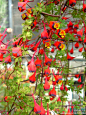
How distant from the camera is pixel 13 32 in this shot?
3.76ft

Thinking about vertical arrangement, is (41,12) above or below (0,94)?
above

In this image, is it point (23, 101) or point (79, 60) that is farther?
point (79, 60)

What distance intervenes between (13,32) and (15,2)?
0.24 meters

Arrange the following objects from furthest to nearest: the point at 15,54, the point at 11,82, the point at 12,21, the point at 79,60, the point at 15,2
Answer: the point at 79,60, the point at 12,21, the point at 15,2, the point at 11,82, the point at 15,54

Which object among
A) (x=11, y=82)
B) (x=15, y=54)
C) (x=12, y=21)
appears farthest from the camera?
(x=12, y=21)

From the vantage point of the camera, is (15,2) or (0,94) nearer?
(0,94)

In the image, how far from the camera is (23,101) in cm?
48

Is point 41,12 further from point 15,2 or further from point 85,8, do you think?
point 15,2

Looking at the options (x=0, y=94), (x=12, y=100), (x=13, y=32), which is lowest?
(x=0, y=94)

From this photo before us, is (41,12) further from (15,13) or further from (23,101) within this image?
(15,13)

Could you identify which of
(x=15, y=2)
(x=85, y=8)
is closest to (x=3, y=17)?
(x=15, y=2)

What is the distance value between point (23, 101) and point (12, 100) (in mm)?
52

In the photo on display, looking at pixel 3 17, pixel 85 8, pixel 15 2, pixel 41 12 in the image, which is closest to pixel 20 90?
pixel 41 12

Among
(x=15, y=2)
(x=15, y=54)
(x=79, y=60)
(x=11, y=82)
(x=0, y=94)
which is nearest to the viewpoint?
(x=15, y=54)
